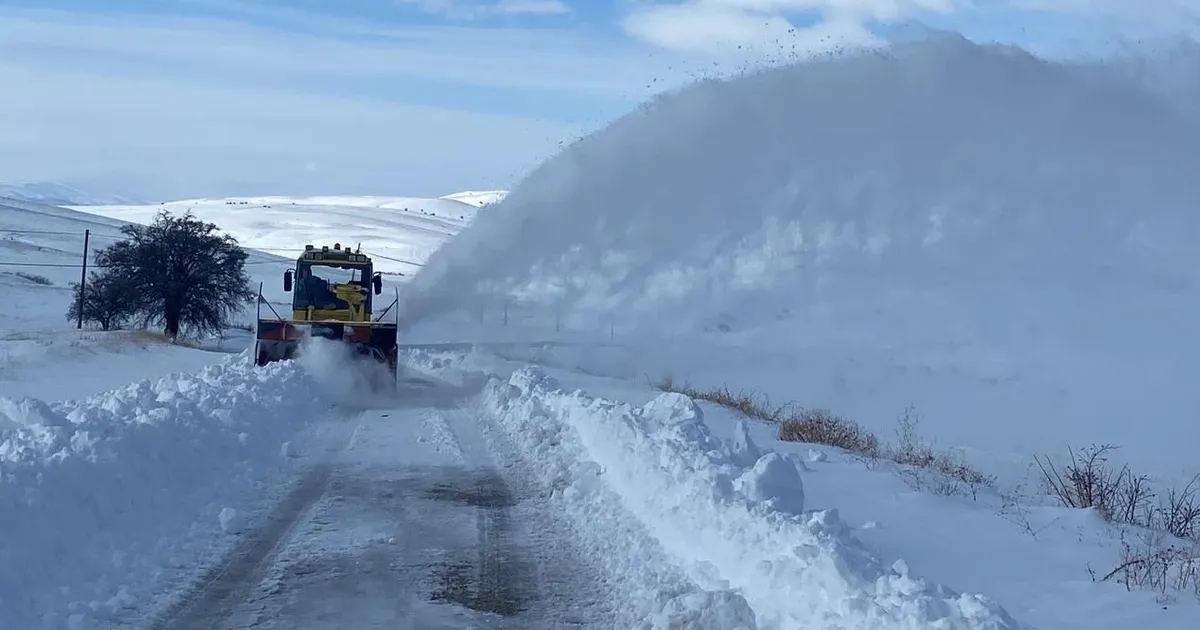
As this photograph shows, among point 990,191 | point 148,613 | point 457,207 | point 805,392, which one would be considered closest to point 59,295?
point 805,392

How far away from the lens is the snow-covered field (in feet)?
22.8

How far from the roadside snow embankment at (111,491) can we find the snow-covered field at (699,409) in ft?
0.12

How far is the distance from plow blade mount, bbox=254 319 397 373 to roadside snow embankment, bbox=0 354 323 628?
6849 mm

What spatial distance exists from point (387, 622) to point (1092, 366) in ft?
53.4

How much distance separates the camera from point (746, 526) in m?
7.31

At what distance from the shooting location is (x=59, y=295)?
61.2m

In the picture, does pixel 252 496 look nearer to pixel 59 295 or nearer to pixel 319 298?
pixel 319 298

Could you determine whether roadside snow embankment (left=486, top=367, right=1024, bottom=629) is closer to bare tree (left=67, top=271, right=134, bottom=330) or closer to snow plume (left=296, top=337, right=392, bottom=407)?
snow plume (left=296, top=337, right=392, bottom=407)

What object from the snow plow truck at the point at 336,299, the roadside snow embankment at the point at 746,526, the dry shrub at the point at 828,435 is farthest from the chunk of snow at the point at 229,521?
the snow plow truck at the point at 336,299

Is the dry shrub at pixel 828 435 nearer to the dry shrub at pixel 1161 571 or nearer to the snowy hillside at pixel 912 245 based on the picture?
the snowy hillside at pixel 912 245

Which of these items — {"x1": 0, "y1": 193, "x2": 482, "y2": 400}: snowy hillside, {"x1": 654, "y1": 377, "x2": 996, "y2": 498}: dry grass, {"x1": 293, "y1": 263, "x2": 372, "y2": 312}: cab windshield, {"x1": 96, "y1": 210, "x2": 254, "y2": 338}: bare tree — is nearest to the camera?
{"x1": 654, "y1": 377, "x2": 996, "y2": 498}: dry grass

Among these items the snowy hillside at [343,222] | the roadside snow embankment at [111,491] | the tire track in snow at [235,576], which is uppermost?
the snowy hillside at [343,222]

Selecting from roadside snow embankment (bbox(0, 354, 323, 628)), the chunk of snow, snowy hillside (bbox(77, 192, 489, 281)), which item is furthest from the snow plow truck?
snowy hillside (bbox(77, 192, 489, 281))

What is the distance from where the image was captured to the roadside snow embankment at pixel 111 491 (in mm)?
6711
